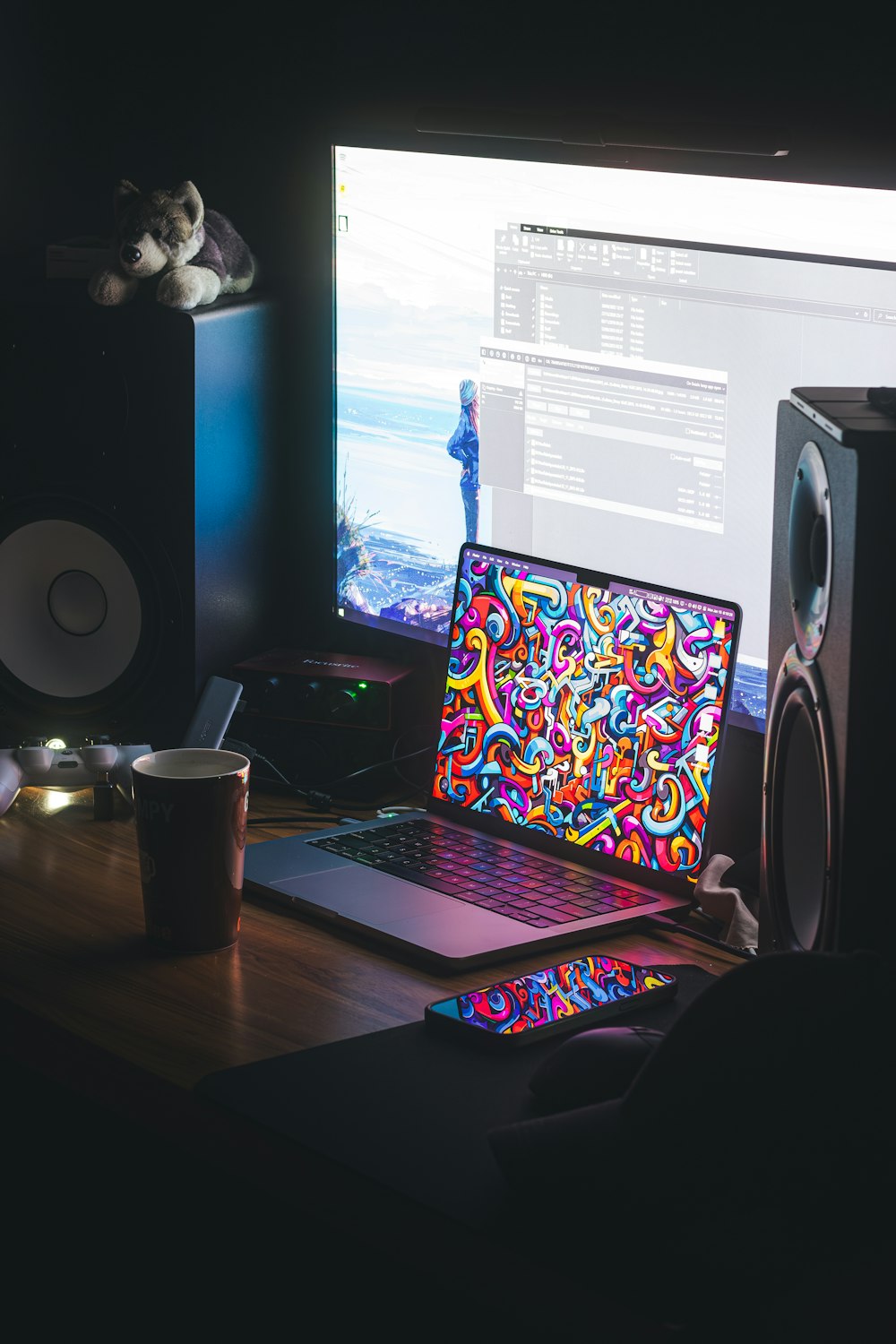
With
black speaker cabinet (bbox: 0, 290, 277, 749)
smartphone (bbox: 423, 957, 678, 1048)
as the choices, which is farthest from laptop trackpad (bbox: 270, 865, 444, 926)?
black speaker cabinet (bbox: 0, 290, 277, 749)

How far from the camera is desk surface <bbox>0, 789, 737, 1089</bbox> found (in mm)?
854

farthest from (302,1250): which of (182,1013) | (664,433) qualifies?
(664,433)

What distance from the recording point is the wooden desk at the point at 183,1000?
746 mm

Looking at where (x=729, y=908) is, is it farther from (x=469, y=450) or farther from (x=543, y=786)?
(x=469, y=450)

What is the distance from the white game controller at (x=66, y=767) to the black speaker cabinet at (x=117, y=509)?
0.08 meters

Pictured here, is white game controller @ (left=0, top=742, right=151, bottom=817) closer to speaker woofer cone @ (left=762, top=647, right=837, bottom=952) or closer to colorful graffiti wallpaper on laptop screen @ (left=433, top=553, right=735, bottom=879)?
colorful graffiti wallpaper on laptop screen @ (left=433, top=553, right=735, bottom=879)

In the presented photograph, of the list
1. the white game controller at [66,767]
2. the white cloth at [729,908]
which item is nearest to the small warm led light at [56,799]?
the white game controller at [66,767]

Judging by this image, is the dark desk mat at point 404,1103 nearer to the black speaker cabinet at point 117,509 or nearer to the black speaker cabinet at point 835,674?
the black speaker cabinet at point 835,674

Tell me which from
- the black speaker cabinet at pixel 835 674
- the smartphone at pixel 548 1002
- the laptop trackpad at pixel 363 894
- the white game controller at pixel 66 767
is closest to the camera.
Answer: the black speaker cabinet at pixel 835 674

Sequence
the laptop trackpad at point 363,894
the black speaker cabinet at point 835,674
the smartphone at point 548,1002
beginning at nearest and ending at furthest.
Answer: the black speaker cabinet at point 835,674
the smartphone at point 548,1002
the laptop trackpad at point 363,894

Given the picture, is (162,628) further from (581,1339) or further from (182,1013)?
(581,1339)

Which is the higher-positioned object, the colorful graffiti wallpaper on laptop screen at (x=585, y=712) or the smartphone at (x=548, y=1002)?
the colorful graffiti wallpaper on laptop screen at (x=585, y=712)

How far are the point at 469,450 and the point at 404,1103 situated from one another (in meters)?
0.69

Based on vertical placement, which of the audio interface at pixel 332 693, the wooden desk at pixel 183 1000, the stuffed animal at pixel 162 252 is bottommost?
the wooden desk at pixel 183 1000
